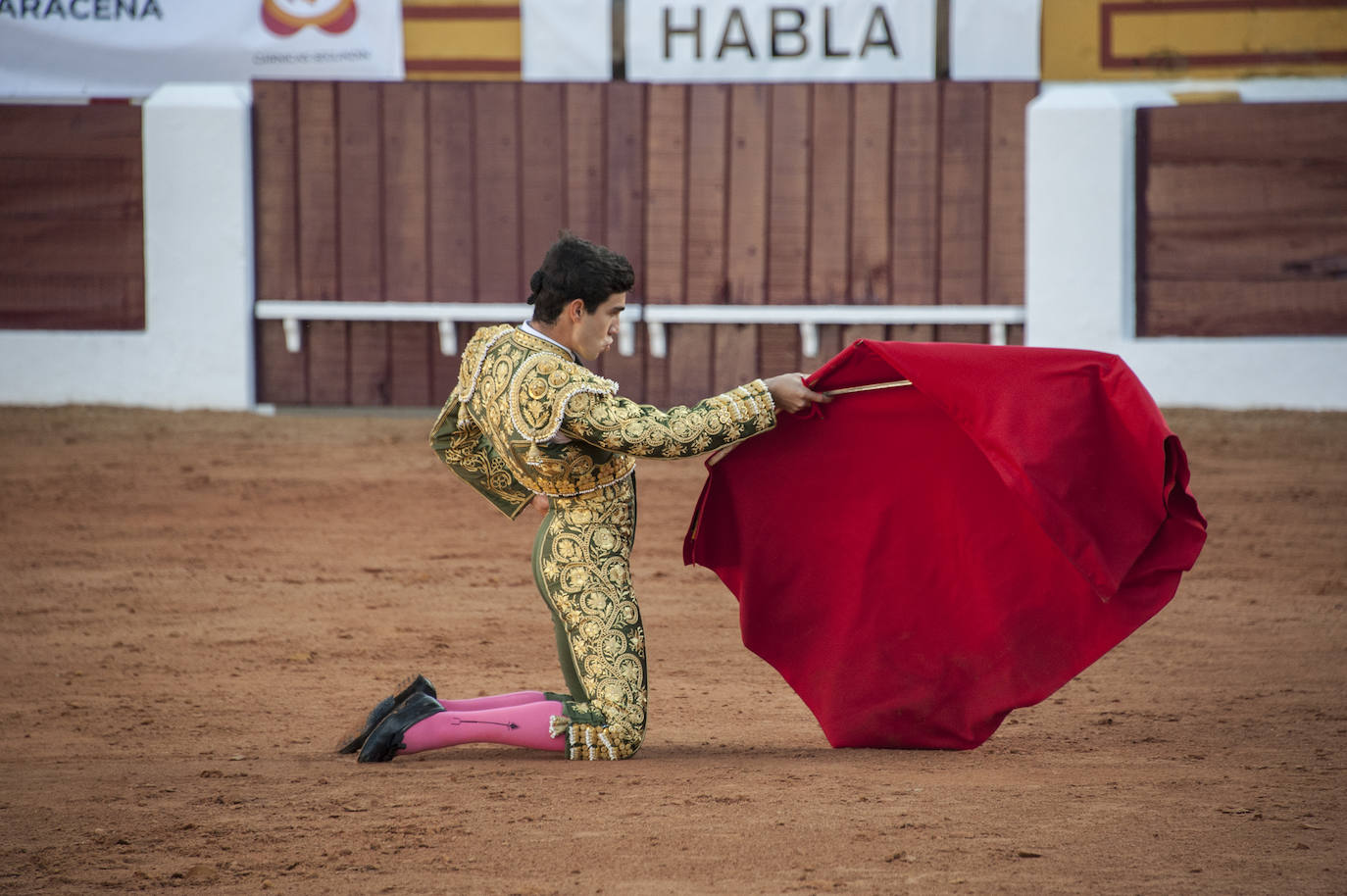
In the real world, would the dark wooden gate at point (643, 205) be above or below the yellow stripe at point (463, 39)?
below

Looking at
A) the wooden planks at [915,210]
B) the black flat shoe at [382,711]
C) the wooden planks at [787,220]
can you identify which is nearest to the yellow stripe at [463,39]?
the wooden planks at [787,220]

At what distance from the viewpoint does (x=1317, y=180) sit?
341 inches

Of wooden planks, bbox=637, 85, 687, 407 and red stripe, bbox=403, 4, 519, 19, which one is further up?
red stripe, bbox=403, 4, 519, 19

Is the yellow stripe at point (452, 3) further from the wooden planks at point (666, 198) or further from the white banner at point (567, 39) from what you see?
the wooden planks at point (666, 198)

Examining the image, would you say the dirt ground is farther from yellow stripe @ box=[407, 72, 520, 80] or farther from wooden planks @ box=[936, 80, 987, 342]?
yellow stripe @ box=[407, 72, 520, 80]

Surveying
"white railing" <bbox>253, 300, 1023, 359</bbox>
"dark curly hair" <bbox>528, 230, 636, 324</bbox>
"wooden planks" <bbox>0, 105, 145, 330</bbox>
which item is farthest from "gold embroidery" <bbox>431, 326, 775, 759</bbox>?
"wooden planks" <bbox>0, 105, 145, 330</bbox>

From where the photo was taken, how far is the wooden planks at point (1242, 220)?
8.66 meters

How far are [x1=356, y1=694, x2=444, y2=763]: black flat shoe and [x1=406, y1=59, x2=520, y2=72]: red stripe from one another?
6.78m

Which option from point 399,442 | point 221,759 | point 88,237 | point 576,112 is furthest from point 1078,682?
point 88,237

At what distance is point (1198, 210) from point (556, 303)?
6.70 metres

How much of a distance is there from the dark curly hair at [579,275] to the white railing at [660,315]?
5.89m

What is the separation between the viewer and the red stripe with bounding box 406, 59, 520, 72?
9.34 meters

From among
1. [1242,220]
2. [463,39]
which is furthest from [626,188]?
[1242,220]

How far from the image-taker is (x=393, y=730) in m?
3.21
